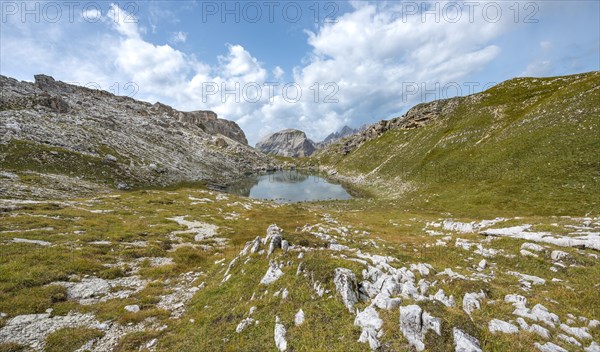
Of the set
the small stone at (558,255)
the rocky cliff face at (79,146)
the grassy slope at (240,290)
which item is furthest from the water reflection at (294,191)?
the small stone at (558,255)

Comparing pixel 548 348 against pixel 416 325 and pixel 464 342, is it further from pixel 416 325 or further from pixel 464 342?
pixel 416 325

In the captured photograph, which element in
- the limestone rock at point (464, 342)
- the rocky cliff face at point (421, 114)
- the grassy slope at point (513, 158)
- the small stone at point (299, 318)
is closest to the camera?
the limestone rock at point (464, 342)

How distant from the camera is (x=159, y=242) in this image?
30062mm

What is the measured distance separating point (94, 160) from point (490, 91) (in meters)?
152

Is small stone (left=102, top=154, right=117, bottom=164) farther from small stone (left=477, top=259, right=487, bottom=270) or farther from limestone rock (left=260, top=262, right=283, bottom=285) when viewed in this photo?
small stone (left=477, top=259, right=487, bottom=270)

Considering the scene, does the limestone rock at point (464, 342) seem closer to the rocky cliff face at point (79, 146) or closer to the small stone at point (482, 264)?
the small stone at point (482, 264)

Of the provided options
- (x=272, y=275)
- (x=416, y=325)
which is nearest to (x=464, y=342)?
(x=416, y=325)

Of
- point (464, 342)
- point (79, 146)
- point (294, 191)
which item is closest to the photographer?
point (464, 342)

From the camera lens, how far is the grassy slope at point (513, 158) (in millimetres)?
42281

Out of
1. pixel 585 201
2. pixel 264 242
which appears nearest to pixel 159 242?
pixel 264 242

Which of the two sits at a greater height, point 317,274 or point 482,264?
point 317,274

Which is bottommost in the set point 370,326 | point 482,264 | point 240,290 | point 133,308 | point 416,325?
point 133,308

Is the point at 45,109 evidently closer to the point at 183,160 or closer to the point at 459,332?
the point at 183,160

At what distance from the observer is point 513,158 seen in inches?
2186
